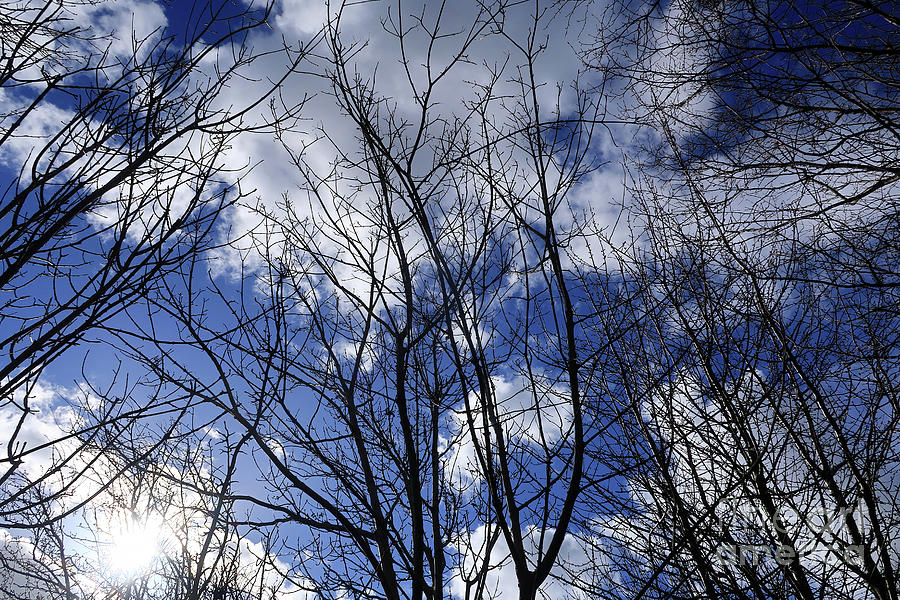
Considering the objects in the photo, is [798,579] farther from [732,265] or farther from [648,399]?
[732,265]

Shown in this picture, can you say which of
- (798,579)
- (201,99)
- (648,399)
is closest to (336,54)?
(201,99)

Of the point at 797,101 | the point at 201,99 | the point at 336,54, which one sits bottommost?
the point at 201,99

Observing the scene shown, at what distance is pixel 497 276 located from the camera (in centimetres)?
203

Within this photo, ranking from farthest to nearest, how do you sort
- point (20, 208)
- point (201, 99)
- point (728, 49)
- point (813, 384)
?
point (728, 49)
point (813, 384)
point (201, 99)
point (20, 208)

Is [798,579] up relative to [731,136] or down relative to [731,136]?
down

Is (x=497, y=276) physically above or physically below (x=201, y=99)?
below

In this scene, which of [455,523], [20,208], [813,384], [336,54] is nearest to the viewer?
[20,208]

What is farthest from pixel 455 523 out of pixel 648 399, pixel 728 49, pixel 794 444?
pixel 728 49

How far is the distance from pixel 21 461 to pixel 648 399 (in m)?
2.78

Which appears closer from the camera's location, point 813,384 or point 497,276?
point 497,276

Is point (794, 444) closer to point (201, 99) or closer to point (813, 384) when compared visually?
point (813, 384)

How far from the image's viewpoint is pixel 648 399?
306 cm

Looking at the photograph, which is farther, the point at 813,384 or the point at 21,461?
the point at 813,384

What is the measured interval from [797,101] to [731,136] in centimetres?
41
